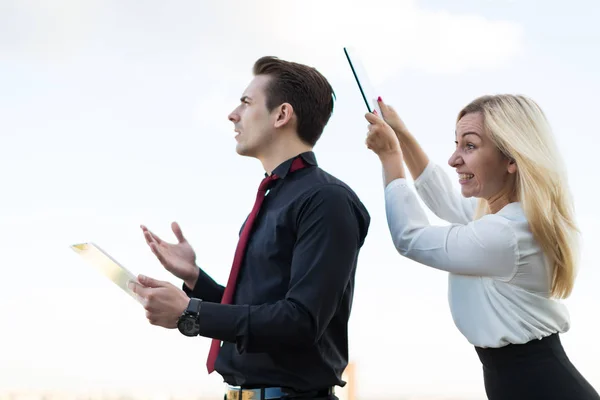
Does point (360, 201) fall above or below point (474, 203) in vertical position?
below

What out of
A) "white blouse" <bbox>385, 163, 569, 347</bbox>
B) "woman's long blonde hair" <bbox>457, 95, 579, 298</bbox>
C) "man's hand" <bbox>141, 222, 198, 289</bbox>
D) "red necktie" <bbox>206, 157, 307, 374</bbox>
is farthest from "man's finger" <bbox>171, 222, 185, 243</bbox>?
"woman's long blonde hair" <bbox>457, 95, 579, 298</bbox>

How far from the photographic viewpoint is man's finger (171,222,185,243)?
2781 millimetres

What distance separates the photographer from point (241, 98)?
2754 mm

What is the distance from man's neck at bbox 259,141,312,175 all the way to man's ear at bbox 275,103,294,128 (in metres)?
0.07

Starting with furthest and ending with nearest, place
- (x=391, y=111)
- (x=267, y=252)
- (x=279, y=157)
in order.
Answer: (x=391, y=111) < (x=279, y=157) < (x=267, y=252)

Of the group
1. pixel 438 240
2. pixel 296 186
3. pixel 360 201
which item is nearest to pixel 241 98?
pixel 296 186

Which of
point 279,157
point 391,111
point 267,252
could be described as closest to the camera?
point 267,252

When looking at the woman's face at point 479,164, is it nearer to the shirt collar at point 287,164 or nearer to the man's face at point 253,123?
the shirt collar at point 287,164

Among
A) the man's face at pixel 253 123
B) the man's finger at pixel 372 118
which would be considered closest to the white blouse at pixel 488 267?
the man's finger at pixel 372 118

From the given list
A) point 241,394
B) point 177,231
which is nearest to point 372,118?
point 177,231

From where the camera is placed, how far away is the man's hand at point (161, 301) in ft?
7.16

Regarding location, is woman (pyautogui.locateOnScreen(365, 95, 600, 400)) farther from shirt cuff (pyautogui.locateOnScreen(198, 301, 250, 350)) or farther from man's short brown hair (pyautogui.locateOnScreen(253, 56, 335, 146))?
shirt cuff (pyautogui.locateOnScreen(198, 301, 250, 350))

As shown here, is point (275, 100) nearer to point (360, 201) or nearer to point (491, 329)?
point (360, 201)

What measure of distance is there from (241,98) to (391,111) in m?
0.57
